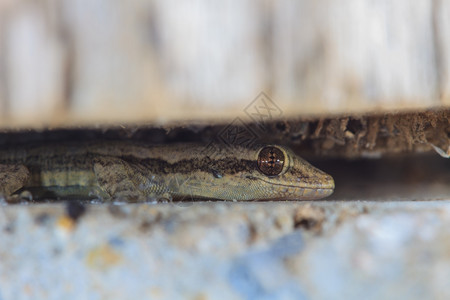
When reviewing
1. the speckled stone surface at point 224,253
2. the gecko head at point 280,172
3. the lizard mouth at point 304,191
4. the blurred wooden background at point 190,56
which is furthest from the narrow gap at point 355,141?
the blurred wooden background at point 190,56

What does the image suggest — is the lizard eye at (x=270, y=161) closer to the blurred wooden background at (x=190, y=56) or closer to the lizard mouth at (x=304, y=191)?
the lizard mouth at (x=304, y=191)

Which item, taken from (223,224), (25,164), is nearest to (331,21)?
(223,224)

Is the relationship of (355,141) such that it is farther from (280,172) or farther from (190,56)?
(190,56)

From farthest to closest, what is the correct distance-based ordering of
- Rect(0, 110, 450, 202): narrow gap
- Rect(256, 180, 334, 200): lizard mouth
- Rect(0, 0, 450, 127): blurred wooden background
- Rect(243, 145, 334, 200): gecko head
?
Rect(243, 145, 334, 200): gecko head, Rect(256, 180, 334, 200): lizard mouth, Rect(0, 110, 450, 202): narrow gap, Rect(0, 0, 450, 127): blurred wooden background

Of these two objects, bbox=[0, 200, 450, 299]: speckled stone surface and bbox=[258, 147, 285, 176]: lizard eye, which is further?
bbox=[258, 147, 285, 176]: lizard eye

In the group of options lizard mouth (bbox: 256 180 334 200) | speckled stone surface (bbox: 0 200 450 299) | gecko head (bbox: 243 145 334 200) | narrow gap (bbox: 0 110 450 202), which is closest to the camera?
speckled stone surface (bbox: 0 200 450 299)

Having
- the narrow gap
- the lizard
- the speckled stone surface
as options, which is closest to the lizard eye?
the lizard

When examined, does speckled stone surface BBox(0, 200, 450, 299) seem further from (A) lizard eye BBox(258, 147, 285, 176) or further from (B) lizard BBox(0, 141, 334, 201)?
(A) lizard eye BBox(258, 147, 285, 176)

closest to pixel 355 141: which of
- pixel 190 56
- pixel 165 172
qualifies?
pixel 165 172
